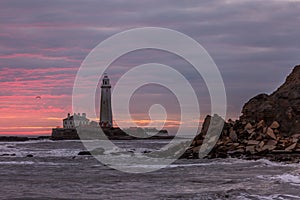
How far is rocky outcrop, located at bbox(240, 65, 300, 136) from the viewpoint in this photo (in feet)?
124

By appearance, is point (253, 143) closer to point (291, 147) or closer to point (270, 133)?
A: point (270, 133)

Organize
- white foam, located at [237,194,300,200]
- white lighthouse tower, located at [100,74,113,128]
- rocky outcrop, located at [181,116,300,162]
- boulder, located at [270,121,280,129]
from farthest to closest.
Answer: white lighthouse tower, located at [100,74,113,128] < boulder, located at [270,121,280,129] < rocky outcrop, located at [181,116,300,162] < white foam, located at [237,194,300,200]

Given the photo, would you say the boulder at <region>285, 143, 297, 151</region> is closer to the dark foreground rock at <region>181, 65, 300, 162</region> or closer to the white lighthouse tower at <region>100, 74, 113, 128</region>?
the dark foreground rock at <region>181, 65, 300, 162</region>

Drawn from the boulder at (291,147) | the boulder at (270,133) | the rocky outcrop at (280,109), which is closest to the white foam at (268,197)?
the boulder at (291,147)

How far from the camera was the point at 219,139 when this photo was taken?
38.8 metres

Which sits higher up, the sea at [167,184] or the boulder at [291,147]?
the boulder at [291,147]

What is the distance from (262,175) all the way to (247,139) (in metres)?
13.8

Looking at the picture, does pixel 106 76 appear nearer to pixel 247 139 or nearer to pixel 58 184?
pixel 247 139

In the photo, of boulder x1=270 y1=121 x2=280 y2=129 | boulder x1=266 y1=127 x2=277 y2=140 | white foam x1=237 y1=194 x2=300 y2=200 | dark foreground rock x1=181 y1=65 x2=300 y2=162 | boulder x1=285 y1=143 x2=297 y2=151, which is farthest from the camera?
boulder x1=270 y1=121 x2=280 y2=129

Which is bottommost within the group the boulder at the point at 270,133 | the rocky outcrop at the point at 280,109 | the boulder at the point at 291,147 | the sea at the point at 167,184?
the sea at the point at 167,184

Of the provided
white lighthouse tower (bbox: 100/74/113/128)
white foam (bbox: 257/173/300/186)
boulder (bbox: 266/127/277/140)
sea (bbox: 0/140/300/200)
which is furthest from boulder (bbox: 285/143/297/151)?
white lighthouse tower (bbox: 100/74/113/128)

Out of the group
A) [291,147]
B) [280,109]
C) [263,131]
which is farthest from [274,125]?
[291,147]

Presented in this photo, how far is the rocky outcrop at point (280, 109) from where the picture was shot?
37.7 meters

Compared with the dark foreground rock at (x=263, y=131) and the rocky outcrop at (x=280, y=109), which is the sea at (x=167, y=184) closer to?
the dark foreground rock at (x=263, y=131)
